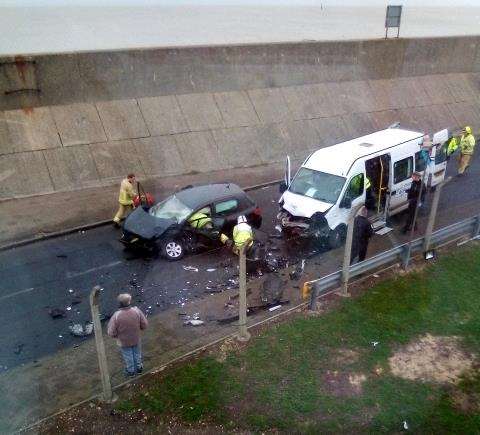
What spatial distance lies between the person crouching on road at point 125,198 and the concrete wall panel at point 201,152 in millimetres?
4078

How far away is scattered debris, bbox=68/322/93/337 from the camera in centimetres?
823

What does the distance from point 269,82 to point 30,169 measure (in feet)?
29.0

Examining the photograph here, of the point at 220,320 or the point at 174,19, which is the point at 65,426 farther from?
the point at 174,19

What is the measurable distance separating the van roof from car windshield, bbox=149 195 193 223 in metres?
3.12

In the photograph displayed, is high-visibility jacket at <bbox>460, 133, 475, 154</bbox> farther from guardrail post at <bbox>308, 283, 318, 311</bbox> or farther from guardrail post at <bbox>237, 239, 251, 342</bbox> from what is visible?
guardrail post at <bbox>237, 239, 251, 342</bbox>

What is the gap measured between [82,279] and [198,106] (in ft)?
28.9

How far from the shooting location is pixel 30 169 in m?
14.1

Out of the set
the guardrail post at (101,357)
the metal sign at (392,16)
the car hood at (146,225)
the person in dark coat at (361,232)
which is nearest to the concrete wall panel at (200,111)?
the car hood at (146,225)

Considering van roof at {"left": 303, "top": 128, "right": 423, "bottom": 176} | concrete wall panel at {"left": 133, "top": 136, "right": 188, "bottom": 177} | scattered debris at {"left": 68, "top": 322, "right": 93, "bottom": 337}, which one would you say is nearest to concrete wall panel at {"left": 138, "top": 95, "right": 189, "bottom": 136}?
concrete wall panel at {"left": 133, "top": 136, "right": 188, "bottom": 177}

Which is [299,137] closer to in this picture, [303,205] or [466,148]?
[466,148]

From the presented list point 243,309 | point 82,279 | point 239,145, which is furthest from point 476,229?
point 239,145

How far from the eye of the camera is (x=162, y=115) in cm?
1639

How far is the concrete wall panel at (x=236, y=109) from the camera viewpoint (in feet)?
57.3

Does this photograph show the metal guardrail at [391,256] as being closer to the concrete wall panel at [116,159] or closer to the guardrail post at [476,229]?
Result: the guardrail post at [476,229]
